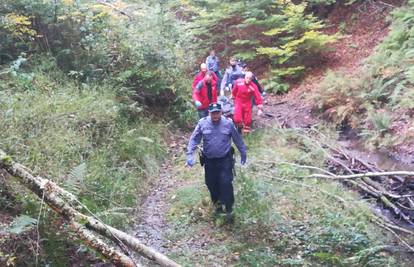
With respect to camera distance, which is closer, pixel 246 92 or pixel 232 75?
pixel 246 92

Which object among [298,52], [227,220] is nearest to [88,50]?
[227,220]

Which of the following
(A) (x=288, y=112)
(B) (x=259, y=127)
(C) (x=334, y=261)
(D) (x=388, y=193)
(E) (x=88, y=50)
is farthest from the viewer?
(A) (x=288, y=112)

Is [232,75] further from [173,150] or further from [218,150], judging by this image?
[218,150]

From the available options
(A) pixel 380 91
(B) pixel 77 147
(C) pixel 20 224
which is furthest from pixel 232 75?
(C) pixel 20 224

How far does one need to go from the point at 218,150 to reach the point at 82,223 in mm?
3029

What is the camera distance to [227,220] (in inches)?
321

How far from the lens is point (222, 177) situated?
798 centimetres

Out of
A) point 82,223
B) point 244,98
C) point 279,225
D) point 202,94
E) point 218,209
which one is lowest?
point 279,225

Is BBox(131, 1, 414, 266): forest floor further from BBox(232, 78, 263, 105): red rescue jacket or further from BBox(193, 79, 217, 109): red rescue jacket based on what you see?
BBox(232, 78, 263, 105): red rescue jacket

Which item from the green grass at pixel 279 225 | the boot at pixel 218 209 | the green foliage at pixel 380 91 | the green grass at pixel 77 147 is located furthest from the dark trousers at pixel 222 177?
the green foliage at pixel 380 91

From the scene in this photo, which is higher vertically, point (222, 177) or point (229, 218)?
point (222, 177)

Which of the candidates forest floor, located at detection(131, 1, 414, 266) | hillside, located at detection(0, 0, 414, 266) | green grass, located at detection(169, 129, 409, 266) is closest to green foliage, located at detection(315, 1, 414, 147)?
hillside, located at detection(0, 0, 414, 266)

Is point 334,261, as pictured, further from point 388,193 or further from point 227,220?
point 388,193

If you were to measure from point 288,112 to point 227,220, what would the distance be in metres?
8.31
